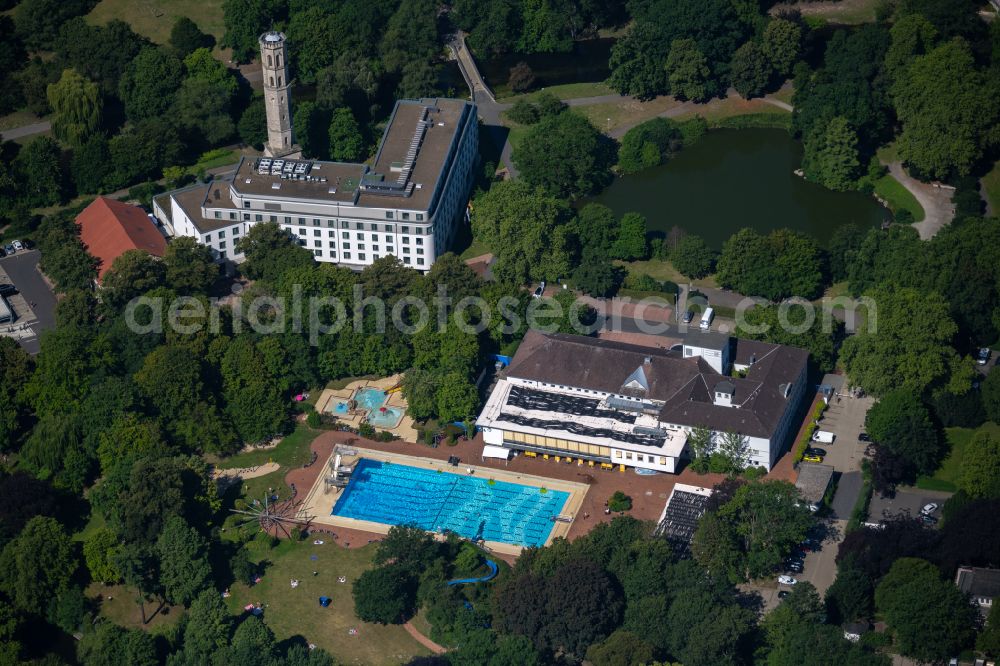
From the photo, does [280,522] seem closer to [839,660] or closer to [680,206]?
[839,660]

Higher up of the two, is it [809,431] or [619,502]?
[809,431]

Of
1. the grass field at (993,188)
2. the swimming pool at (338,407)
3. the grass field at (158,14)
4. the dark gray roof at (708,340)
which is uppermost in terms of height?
the dark gray roof at (708,340)

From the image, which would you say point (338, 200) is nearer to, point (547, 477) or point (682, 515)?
point (547, 477)

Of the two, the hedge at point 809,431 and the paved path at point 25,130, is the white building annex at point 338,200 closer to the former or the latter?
the paved path at point 25,130

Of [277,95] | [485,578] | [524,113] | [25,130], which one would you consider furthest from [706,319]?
[25,130]

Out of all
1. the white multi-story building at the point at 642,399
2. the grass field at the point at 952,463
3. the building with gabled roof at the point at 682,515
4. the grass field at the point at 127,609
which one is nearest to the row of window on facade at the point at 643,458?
the white multi-story building at the point at 642,399

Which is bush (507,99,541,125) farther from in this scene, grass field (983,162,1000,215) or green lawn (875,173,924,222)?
grass field (983,162,1000,215)

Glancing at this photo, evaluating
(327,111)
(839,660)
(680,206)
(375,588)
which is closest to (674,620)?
(839,660)
